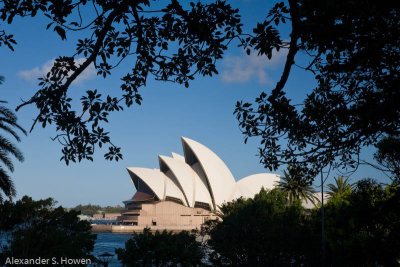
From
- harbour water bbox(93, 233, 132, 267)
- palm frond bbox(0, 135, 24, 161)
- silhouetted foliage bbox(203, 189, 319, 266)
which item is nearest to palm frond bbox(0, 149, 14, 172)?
palm frond bbox(0, 135, 24, 161)

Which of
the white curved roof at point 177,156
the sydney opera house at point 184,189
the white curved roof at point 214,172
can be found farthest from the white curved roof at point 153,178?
the white curved roof at point 214,172

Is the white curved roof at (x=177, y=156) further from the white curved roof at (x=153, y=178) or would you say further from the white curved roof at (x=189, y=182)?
the white curved roof at (x=153, y=178)

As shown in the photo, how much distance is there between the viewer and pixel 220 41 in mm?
5582

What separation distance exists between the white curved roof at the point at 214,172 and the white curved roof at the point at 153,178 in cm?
734

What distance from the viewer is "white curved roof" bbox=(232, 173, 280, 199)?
71438 millimetres

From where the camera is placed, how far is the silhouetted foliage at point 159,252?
45.6ft

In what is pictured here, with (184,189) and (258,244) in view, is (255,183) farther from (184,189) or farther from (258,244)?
(258,244)

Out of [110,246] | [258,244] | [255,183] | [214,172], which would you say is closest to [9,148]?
[258,244]

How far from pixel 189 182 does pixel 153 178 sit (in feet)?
23.4

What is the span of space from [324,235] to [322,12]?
61.4 ft

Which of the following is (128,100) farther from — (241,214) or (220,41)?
(241,214)

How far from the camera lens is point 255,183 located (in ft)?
244

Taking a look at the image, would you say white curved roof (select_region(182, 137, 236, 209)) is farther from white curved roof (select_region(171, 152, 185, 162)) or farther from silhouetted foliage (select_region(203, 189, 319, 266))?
silhouetted foliage (select_region(203, 189, 319, 266))

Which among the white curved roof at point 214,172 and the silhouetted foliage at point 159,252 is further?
the white curved roof at point 214,172
